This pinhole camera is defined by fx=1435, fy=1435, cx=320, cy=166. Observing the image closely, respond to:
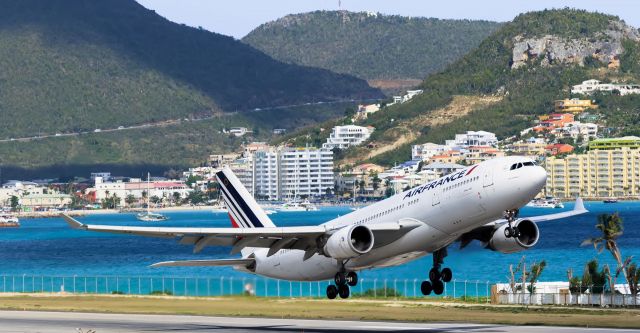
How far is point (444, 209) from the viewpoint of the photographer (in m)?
76.3

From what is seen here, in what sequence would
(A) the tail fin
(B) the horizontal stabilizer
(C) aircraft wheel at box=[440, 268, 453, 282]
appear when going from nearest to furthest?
(C) aircraft wheel at box=[440, 268, 453, 282], (B) the horizontal stabilizer, (A) the tail fin

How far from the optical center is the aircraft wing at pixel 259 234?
254ft

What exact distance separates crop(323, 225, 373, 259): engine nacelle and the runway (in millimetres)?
6609

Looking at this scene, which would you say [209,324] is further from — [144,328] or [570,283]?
[570,283]

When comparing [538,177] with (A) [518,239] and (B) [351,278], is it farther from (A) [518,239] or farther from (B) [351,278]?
(B) [351,278]

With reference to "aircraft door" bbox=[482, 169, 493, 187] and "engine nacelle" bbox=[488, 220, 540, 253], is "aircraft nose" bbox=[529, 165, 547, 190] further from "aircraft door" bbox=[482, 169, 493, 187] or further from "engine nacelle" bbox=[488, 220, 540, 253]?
"engine nacelle" bbox=[488, 220, 540, 253]

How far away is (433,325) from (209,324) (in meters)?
14.1

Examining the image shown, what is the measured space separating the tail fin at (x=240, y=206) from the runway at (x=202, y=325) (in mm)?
6503

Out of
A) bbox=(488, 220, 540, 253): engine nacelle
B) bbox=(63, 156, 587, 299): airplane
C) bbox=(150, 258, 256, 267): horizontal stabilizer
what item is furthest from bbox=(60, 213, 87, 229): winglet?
bbox=(488, 220, 540, 253): engine nacelle

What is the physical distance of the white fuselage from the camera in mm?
73125

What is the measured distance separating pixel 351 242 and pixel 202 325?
15784 millimetres

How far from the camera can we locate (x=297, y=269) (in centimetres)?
8881

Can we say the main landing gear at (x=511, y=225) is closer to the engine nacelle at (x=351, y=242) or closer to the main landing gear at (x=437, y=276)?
the main landing gear at (x=437, y=276)

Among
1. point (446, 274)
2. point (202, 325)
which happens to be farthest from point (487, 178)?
point (202, 325)
